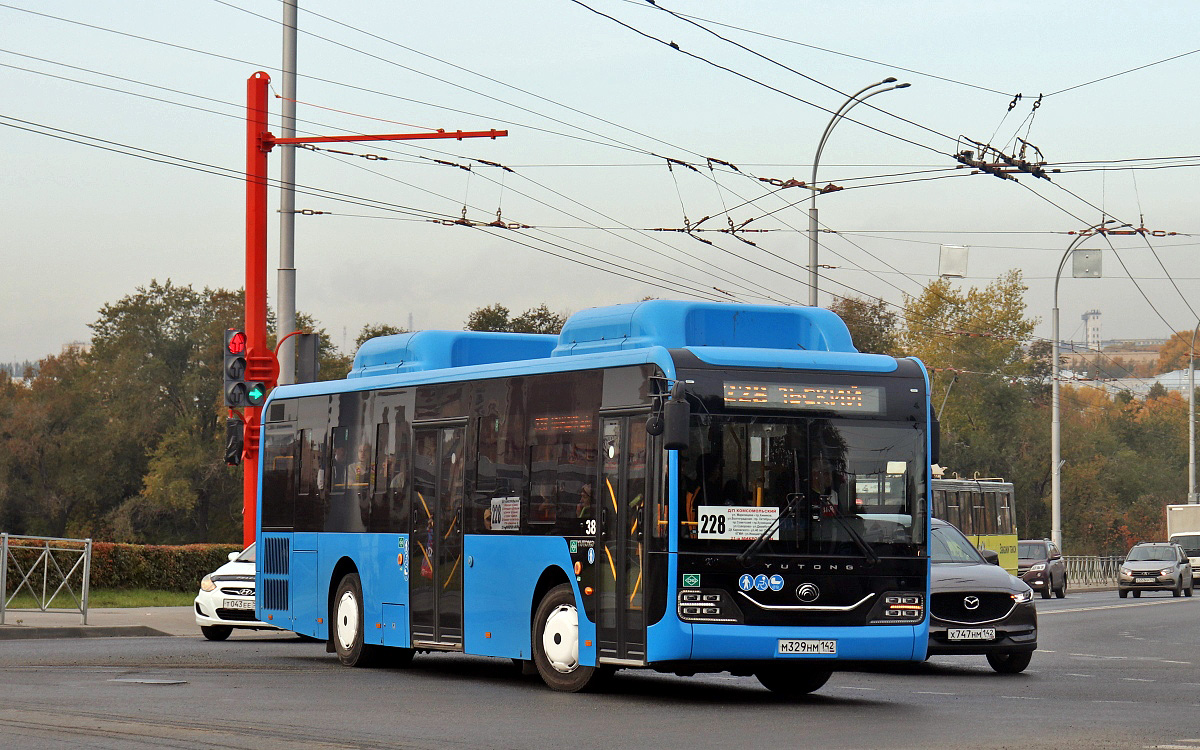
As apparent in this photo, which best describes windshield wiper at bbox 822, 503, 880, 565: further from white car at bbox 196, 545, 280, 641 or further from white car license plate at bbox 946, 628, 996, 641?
white car at bbox 196, 545, 280, 641

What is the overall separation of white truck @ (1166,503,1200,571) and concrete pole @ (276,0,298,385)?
143 ft

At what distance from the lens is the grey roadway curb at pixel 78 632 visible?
816 inches

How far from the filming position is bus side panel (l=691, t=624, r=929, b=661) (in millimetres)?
12938

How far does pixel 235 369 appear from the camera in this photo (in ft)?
73.8

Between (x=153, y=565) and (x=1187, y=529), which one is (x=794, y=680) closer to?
(x=153, y=565)

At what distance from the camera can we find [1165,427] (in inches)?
4569

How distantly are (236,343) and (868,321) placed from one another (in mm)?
57748

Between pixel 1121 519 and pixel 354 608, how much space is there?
265 ft

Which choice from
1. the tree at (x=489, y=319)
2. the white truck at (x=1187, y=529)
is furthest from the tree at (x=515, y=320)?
the white truck at (x=1187, y=529)

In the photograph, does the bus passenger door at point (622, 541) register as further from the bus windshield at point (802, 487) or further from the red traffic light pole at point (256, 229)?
the red traffic light pole at point (256, 229)

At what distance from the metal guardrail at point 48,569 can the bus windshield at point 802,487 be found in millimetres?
11918

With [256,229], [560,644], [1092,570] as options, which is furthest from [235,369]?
[1092,570]

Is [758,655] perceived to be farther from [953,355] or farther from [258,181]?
[953,355]

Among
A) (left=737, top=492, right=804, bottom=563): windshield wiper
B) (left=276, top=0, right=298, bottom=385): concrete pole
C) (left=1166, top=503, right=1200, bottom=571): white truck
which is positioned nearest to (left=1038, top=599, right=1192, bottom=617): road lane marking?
(left=1166, top=503, right=1200, bottom=571): white truck
